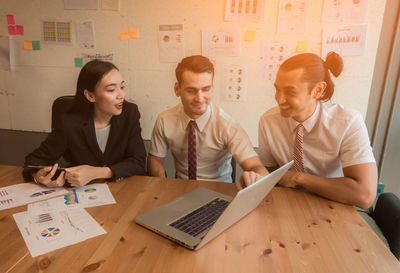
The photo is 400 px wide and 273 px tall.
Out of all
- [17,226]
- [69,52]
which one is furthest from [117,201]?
[69,52]

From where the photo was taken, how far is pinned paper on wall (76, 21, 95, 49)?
2.39 meters

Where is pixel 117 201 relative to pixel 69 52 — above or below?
below

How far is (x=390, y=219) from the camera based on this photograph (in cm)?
122

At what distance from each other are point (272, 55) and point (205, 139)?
1.05 meters

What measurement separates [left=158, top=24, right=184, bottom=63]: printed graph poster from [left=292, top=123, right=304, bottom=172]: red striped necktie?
1.29 m

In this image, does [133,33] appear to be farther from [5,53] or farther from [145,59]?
[5,53]

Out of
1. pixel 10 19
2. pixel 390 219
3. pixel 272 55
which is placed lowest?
pixel 390 219

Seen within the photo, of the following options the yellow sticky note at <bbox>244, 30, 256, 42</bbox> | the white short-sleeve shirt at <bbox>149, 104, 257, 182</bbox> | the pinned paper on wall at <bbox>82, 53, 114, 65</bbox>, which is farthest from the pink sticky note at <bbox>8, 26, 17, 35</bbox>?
the yellow sticky note at <bbox>244, 30, 256, 42</bbox>

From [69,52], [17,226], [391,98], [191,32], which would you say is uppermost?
[191,32]

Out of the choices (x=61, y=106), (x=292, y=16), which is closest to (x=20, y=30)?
(x=61, y=106)

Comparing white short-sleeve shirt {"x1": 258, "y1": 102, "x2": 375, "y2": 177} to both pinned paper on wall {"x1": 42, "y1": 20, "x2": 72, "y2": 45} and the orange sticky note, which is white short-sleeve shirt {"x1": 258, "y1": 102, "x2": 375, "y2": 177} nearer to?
pinned paper on wall {"x1": 42, "y1": 20, "x2": 72, "y2": 45}

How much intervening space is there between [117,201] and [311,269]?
0.73 meters

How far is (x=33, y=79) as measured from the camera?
2.57m

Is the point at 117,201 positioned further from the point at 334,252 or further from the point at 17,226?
the point at 334,252
